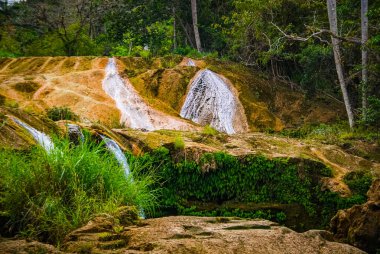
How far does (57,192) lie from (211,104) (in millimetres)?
13688

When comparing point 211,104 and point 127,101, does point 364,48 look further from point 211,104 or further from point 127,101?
point 127,101

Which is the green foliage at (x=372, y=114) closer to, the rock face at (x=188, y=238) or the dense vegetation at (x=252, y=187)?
the dense vegetation at (x=252, y=187)

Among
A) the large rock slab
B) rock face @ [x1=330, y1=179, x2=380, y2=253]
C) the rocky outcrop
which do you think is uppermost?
the rocky outcrop

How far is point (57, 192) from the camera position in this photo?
14.4ft

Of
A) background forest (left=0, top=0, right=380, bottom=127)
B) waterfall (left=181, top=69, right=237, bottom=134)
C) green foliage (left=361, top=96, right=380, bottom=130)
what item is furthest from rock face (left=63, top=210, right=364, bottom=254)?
waterfall (left=181, top=69, right=237, bottom=134)

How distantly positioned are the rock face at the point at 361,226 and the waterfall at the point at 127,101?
387 inches

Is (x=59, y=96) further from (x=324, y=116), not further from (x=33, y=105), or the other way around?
(x=324, y=116)

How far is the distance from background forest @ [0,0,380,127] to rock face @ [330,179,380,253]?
8925 mm

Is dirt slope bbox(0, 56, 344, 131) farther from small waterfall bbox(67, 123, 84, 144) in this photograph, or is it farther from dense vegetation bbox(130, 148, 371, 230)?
small waterfall bbox(67, 123, 84, 144)

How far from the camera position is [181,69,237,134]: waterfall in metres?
17.2

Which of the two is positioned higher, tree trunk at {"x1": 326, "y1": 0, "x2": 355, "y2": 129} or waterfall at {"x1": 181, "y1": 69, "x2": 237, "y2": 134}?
tree trunk at {"x1": 326, "y1": 0, "x2": 355, "y2": 129}

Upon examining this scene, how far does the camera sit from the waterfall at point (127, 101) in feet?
51.2

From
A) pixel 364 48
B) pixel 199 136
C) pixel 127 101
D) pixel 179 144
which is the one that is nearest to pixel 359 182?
pixel 199 136

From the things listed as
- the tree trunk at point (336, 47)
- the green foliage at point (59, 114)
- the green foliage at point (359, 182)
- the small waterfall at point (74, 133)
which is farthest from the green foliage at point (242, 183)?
the tree trunk at point (336, 47)
